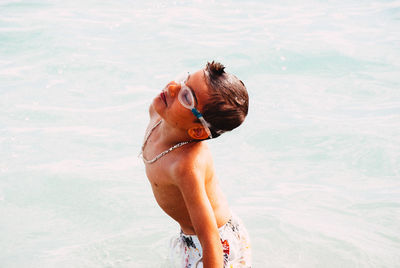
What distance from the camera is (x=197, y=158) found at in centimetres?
252

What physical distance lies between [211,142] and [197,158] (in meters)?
3.44

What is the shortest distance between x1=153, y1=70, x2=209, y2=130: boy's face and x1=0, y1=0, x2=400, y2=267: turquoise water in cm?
156

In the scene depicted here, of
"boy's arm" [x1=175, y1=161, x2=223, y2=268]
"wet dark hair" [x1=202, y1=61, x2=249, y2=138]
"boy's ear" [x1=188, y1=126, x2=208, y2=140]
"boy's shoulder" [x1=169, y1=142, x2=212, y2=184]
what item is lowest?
"boy's arm" [x1=175, y1=161, x2=223, y2=268]

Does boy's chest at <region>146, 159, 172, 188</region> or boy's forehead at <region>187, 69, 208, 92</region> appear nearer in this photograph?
boy's forehead at <region>187, 69, 208, 92</region>

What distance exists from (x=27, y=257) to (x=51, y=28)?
22.4 ft

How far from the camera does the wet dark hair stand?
237cm

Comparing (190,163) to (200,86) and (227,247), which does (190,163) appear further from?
(227,247)

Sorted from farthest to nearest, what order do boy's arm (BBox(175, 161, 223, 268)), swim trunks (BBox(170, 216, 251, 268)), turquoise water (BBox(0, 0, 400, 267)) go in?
1. turquoise water (BBox(0, 0, 400, 267))
2. swim trunks (BBox(170, 216, 251, 268))
3. boy's arm (BBox(175, 161, 223, 268))

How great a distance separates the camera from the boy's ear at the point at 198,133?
2521mm

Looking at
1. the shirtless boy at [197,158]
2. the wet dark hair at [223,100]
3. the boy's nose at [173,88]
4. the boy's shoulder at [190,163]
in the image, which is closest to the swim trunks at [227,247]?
the shirtless boy at [197,158]

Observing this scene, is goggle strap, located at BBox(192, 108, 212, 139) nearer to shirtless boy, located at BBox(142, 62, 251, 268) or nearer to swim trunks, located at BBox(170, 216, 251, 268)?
shirtless boy, located at BBox(142, 62, 251, 268)

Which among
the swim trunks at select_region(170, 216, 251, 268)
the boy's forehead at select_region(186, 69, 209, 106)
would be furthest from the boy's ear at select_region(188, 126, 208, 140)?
the swim trunks at select_region(170, 216, 251, 268)

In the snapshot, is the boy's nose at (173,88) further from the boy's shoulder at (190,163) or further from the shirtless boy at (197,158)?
the boy's shoulder at (190,163)

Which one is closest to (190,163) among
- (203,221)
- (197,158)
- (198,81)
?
(197,158)
